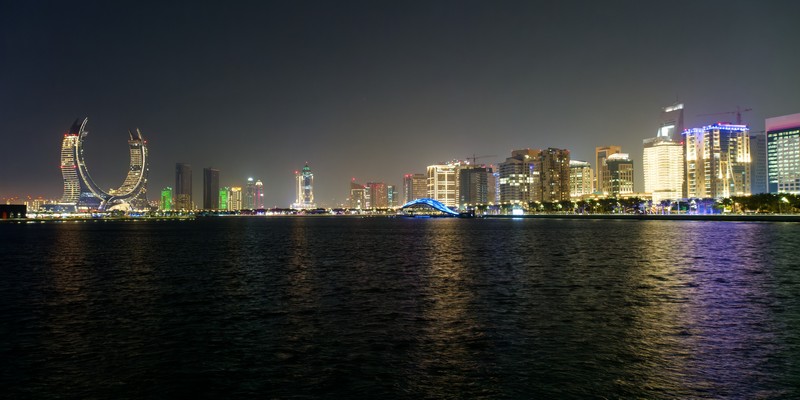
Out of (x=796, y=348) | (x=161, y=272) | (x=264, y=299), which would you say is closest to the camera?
(x=796, y=348)

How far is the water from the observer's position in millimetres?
14922

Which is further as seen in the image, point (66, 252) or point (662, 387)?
point (66, 252)

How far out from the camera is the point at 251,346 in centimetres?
1928

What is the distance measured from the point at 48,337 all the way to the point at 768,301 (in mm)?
29316

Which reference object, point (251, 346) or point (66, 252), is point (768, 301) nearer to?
point (251, 346)

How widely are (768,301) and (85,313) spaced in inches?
1173

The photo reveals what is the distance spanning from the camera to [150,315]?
82.6 feet

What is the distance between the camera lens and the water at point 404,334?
1492cm

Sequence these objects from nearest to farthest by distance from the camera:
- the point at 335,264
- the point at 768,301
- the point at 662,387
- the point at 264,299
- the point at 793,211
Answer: the point at 662,387 < the point at 768,301 < the point at 264,299 < the point at 335,264 < the point at 793,211

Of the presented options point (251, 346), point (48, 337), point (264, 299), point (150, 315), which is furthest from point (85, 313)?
point (251, 346)

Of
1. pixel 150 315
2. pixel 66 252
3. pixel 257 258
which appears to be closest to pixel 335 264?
pixel 257 258

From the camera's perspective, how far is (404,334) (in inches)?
818

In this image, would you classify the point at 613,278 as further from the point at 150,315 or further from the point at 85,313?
the point at 85,313

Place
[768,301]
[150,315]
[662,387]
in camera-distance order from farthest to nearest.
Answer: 1. [768,301]
2. [150,315]
3. [662,387]
